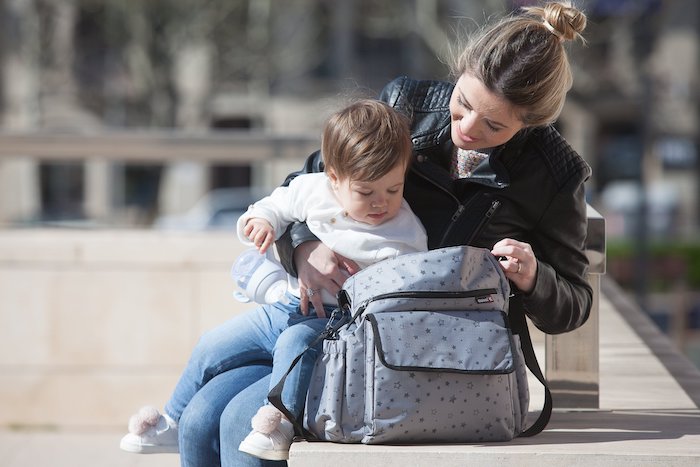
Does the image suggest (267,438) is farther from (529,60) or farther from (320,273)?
(529,60)

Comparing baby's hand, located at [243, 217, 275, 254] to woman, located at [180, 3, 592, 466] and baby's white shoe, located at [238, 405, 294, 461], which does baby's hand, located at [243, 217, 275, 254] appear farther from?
baby's white shoe, located at [238, 405, 294, 461]

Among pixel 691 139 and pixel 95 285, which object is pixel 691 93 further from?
pixel 95 285

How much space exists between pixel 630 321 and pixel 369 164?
3463 millimetres

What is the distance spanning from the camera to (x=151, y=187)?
26062 mm

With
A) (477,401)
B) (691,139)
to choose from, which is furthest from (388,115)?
(691,139)

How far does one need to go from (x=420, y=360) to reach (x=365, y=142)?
0.54 meters

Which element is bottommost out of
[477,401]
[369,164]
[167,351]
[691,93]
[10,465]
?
[10,465]

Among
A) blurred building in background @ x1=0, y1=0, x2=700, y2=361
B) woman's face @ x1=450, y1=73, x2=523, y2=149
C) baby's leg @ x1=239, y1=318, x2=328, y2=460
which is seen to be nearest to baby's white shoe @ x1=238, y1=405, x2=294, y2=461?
baby's leg @ x1=239, y1=318, x2=328, y2=460

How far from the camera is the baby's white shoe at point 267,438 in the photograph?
8.17 feet

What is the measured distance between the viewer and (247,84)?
27.3 m

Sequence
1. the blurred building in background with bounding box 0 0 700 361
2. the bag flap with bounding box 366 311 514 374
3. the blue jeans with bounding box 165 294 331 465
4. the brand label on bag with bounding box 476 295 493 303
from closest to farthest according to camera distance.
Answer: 1. the bag flap with bounding box 366 311 514 374
2. the brand label on bag with bounding box 476 295 493 303
3. the blue jeans with bounding box 165 294 331 465
4. the blurred building in background with bounding box 0 0 700 361

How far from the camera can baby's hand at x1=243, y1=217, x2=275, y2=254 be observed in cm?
278

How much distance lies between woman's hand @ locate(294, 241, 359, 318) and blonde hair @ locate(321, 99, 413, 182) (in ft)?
0.73

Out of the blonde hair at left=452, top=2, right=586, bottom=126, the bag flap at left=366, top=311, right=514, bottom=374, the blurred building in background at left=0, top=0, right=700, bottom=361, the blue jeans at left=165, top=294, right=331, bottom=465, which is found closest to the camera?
the bag flap at left=366, top=311, right=514, bottom=374
